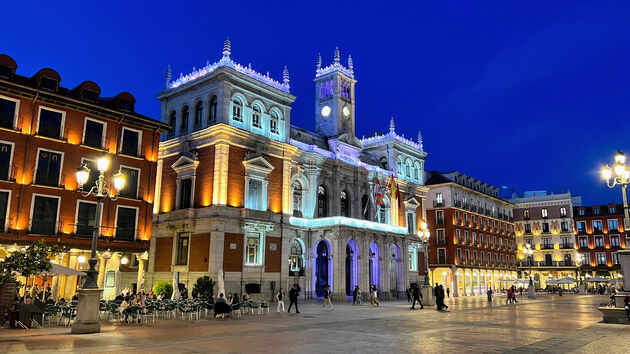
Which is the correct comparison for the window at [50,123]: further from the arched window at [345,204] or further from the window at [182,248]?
the arched window at [345,204]

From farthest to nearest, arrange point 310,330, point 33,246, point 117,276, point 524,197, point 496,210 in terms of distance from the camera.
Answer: point 524,197, point 496,210, point 117,276, point 33,246, point 310,330

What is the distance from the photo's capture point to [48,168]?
30312 mm

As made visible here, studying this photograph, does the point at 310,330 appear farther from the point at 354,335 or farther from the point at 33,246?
the point at 33,246

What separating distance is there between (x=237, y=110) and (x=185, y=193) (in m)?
8.16

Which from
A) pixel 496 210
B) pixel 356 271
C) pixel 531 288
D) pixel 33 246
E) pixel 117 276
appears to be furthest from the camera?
pixel 496 210

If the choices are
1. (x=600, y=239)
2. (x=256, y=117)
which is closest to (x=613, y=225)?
(x=600, y=239)

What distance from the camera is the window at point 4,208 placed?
28.0 meters

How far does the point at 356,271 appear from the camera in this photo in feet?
152

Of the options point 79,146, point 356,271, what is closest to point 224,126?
point 79,146

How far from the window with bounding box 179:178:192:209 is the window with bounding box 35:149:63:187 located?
11.7 metres


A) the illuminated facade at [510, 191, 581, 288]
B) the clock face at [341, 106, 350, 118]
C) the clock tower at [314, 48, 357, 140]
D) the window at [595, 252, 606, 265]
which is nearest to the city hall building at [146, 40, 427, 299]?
the clock tower at [314, 48, 357, 140]

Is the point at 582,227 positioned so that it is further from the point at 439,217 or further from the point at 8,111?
the point at 8,111

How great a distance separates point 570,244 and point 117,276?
79129 millimetres

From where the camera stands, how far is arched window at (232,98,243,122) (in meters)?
40.8
